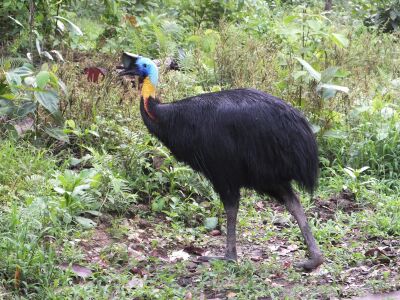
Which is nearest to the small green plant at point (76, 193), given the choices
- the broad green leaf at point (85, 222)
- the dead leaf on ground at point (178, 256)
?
the broad green leaf at point (85, 222)

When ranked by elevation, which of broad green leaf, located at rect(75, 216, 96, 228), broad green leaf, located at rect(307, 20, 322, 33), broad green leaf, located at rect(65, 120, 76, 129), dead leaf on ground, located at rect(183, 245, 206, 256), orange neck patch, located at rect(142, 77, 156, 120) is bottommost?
dead leaf on ground, located at rect(183, 245, 206, 256)

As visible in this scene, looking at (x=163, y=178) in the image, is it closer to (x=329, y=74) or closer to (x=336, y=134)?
(x=336, y=134)

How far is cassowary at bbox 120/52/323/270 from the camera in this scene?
4.86 meters

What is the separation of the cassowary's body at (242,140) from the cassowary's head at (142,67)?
0.29 m

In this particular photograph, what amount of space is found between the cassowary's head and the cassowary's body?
0.29 metres

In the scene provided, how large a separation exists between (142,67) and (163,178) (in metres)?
1.07

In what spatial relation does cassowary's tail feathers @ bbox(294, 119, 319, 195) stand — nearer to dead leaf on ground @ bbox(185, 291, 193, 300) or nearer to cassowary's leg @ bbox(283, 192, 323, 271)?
cassowary's leg @ bbox(283, 192, 323, 271)

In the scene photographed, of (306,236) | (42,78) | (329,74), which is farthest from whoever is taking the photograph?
(329,74)

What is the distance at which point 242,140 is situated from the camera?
487 centimetres

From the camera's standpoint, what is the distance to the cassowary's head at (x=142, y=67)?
5.23 meters

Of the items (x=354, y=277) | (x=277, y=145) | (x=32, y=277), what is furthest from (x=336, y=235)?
A: (x=32, y=277)

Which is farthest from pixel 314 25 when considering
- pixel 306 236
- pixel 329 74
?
pixel 306 236

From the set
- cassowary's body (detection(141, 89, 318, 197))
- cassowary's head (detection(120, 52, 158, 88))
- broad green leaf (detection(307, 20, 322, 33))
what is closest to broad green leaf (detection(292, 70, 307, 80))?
broad green leaf (detection(307, 20, 322, 33))

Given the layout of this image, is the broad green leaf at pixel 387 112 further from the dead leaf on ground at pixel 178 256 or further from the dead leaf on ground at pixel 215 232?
the dead leaf on ground at pixel 178 256
